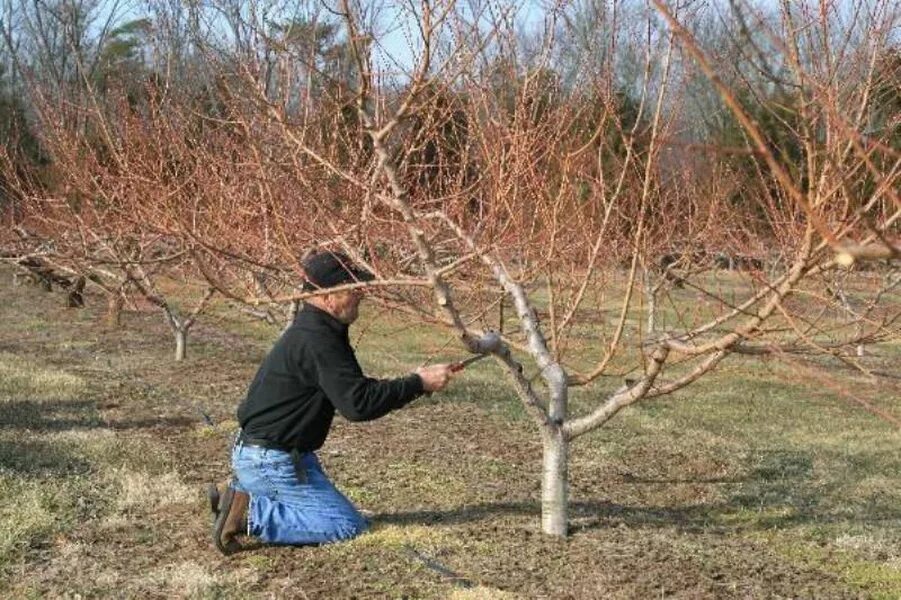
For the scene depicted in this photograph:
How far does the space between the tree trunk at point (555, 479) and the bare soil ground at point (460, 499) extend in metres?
0.11

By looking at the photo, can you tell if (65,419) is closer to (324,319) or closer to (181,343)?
(181,343)

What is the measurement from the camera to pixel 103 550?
407cm

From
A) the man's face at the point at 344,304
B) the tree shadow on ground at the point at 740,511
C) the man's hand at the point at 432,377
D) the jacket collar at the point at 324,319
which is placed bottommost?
the tree shadow on ground at the point at 740,511

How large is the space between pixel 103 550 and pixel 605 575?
1.94 metres

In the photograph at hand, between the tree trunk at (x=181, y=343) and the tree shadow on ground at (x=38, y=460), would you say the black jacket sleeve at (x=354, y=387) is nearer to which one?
the tree shadow on ground at (x=38, y=460)

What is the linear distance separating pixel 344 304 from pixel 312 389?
36 cm

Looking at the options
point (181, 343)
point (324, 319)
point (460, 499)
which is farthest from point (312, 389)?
point (181, 343)

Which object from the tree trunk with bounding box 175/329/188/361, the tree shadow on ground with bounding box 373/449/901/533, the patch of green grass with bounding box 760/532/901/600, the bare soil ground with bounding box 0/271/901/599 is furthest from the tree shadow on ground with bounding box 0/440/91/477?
the tree trunk with bounding box 175/329/188/361

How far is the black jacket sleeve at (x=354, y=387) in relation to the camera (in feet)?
12.4

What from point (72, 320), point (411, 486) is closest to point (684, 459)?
point (411, 486)

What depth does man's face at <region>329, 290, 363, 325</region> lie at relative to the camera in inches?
157

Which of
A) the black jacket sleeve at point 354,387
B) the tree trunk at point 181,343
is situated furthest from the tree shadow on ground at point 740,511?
the tree trunk at point 181,343

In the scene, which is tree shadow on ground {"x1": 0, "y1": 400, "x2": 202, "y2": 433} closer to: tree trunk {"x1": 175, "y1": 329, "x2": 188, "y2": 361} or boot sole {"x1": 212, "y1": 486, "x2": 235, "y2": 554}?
tree trunk {"x1": 175, "y1": 329, "x2": 188, "y2": 361}

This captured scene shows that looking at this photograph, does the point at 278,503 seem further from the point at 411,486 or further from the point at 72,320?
the point at 72,320
